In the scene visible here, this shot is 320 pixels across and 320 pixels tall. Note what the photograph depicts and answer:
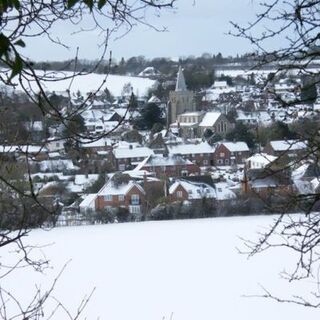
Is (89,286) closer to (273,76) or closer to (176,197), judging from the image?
(273,76)

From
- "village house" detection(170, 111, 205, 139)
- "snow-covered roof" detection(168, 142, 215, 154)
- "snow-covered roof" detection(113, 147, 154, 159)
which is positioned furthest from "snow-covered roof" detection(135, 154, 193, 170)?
"village house" detection(170, 111, 205, 139)

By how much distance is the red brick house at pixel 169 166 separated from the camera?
61.3ft

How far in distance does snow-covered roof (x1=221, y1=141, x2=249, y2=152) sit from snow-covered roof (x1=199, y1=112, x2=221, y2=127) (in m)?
4.70

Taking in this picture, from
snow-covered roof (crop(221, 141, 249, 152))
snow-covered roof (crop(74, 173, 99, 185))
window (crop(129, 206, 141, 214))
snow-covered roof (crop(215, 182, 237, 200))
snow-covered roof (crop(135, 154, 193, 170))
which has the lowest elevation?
window (crop(129, 206, 141, 214))

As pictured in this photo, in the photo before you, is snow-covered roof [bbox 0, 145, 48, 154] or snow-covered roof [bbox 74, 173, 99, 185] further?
snow-covered roof [bbox 74, 173, 99, 185]

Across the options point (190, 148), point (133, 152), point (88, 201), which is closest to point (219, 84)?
point (190, 148)

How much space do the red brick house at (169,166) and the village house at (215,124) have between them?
6300 mm

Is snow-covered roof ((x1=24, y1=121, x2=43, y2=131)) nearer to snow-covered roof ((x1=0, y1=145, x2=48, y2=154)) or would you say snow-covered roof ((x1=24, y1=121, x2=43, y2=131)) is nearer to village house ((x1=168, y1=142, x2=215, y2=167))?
snow-covered roof ((x1=0, y1=145, x2=48, y2=154))

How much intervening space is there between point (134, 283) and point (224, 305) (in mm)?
1468

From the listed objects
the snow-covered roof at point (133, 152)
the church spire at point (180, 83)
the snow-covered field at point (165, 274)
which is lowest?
the snow-covered field at point (165, 274)

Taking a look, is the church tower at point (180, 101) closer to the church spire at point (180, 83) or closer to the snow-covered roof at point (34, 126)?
the church spire at point (180, 83)

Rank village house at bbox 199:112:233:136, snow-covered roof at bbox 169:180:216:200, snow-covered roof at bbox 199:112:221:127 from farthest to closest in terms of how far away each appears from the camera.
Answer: snow-covered roof at bbox 199:112:221:127 < village house at bbox 199:112:233:136 < snow-covered roof at bbox 169:180:216:200

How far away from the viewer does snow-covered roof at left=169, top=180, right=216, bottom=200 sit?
14.7 meters

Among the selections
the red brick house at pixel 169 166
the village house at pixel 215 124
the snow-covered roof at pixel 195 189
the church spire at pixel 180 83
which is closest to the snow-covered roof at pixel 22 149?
the snow-covered roof at pixel 195 189
